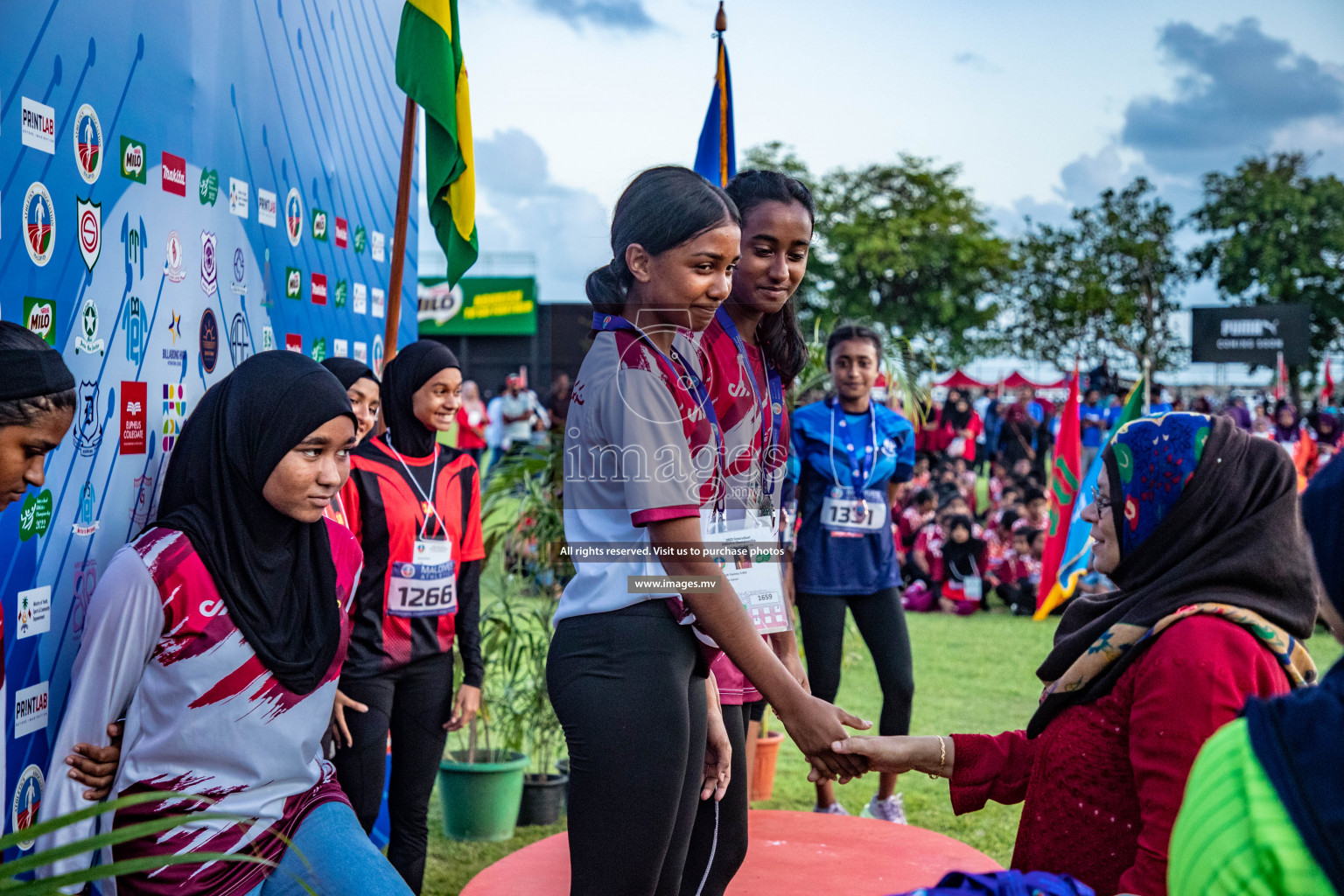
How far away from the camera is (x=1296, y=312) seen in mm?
16453

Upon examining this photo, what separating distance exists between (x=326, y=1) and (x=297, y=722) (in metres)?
2.40

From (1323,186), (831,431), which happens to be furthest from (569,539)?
(1323,186)

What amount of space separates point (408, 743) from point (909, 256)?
30.2 m

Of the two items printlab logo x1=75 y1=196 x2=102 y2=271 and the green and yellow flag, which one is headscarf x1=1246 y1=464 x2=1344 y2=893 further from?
the green and yellow flag

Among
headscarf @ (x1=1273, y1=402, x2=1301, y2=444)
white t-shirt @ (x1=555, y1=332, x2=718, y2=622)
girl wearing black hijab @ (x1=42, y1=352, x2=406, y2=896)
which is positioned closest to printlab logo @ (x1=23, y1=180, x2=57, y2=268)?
girl wearing black hijab @ (x1=42, y1=352, x2=406, y2=896)

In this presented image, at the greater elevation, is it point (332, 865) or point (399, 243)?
point (399, 243)

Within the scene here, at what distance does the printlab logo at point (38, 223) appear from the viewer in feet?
6.20

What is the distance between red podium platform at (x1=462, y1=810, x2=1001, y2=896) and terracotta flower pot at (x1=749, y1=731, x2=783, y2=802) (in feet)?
3.81

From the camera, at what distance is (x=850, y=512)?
4.25 meters

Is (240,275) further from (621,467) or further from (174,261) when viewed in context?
(621,467)

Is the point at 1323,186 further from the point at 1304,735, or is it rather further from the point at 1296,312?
the point at 1304,735

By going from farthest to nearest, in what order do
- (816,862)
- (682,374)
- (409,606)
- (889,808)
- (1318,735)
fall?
(889,808) → (409,606) → (816,862) → (682,374) → (1318,735)

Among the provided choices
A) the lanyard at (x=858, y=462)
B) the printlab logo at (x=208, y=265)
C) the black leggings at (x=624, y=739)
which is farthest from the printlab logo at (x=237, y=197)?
the lanyard at (x=858, y=462)

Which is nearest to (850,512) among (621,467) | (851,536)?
(851,536)
